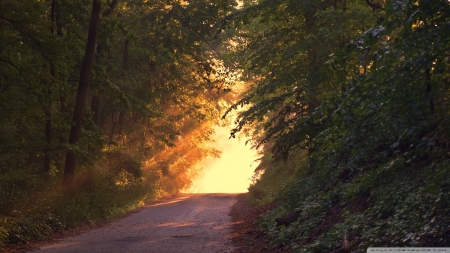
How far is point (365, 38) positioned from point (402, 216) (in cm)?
342

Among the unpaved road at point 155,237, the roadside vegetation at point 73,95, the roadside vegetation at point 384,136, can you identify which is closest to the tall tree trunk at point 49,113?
the roadside vegetation at point 73,95

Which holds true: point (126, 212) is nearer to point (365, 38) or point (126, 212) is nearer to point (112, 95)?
point (112, 95)

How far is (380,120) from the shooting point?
23.3 feet

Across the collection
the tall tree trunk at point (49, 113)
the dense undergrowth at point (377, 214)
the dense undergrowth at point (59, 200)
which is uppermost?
the tall tree trunk at point (49, 113)

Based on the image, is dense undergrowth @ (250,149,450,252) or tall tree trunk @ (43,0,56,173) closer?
dense undergrowth @ (250,149,450,252)

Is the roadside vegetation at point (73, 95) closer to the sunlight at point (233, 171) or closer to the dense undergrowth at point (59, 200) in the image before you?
the dense undergrowth at point (59, 200)

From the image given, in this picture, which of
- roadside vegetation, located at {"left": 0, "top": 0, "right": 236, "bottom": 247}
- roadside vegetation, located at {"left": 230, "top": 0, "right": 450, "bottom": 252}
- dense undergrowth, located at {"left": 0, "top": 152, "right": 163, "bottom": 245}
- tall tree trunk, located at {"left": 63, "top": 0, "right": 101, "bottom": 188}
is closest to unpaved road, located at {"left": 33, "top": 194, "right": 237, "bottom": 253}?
dense undergrowth, located at {"left": 0, "top": 152, "right": 163, "bottom": 245}

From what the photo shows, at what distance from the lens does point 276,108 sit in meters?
18.0

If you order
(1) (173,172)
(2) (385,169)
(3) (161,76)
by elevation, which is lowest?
(2) (385,169)

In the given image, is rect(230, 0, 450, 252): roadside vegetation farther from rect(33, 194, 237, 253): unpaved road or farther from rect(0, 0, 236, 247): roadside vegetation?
rect(0, 0, 236, 247): roadside vegetation

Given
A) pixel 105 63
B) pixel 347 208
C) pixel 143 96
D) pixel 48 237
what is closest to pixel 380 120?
pixel 347 208

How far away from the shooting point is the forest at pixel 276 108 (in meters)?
6.22

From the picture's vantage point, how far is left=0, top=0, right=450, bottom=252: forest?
20.4 feet

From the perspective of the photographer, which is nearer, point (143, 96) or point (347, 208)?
point (347, 208)
